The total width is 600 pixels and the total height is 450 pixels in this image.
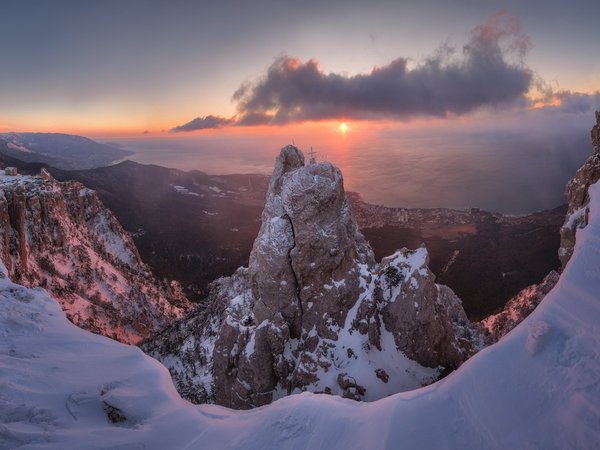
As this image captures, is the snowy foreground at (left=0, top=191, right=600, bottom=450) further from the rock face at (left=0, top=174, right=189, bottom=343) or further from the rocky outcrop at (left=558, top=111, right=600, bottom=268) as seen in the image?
the rock face at (left=0, top=174, right=189, bottom=343)

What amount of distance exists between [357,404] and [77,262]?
6572 centimetres

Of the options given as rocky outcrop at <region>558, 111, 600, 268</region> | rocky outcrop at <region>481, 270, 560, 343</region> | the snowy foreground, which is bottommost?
rocky outcrop at <region>481, 270, 560, 343</region>

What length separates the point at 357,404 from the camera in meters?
11.1

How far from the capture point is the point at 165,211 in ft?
Answer: 590

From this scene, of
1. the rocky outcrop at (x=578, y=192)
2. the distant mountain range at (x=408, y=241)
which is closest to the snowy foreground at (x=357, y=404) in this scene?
the rocky outcrop at (x=578, y=192)

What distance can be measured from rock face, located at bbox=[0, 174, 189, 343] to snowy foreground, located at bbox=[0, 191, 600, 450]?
40368mm

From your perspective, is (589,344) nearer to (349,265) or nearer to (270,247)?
(349,265)

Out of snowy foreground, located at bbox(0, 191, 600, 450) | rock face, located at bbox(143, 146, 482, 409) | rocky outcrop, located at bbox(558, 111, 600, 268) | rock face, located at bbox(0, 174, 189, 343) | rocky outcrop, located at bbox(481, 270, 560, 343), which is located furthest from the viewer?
rock face, located at bbox(0, 174, 189, 343)

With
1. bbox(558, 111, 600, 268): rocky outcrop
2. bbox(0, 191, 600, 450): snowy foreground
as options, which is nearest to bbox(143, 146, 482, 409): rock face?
bbox(558, 111, 600, 268): rocky outcrop

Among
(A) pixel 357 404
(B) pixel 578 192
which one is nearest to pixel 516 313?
(B) pixel 578 192

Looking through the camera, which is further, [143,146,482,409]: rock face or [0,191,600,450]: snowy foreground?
[143,146,482,409]: rock face

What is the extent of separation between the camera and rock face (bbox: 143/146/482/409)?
24391mm

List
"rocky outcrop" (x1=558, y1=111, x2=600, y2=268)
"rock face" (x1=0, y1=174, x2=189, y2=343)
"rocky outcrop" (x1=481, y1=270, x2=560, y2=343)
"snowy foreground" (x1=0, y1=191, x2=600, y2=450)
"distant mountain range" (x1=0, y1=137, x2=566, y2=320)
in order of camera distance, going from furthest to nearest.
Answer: "distant mountain range" (x1=0, y1=137, x2=566, y2=320), "rock face" (x1=0, y1=174, x2=189, y2=343), "rocky outcrop" (x1=481, y1=270, x2=560, y2=343), "rocky outcrop" (x1=558, y1=111, x2=600, y2=268), "snowy foreground" (x1=0, y1=191, x2=600, y2=450)

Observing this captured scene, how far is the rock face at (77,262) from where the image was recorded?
48.7m
